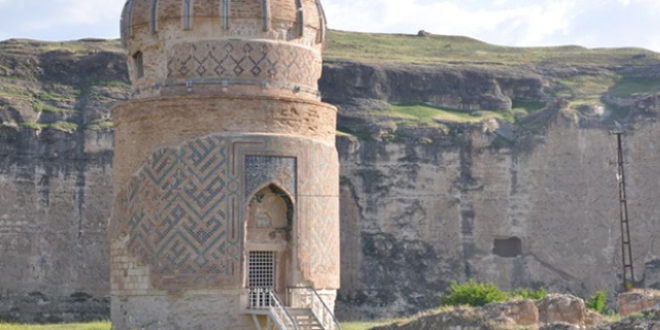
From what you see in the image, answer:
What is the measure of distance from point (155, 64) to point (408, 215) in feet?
75.9

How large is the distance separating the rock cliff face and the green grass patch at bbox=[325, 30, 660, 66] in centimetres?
353

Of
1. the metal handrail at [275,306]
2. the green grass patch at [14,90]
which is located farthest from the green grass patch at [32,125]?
the metal handrail at [275,306]

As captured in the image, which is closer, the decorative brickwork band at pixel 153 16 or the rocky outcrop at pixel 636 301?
the rocky outcrop at pixel 636 301

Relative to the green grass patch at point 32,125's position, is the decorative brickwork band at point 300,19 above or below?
below

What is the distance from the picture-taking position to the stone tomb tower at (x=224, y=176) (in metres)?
18.4

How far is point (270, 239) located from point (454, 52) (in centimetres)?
3501

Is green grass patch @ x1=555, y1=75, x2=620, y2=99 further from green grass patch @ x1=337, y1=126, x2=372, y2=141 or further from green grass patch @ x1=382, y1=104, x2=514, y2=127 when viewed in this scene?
green grass patch @ x1=337, y1=126, x2=372, y2=141

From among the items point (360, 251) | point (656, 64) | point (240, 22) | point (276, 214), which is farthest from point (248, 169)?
point (656, 64)

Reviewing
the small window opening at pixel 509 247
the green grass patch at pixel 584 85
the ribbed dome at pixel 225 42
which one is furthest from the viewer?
the green grass patch at pixel 584 85

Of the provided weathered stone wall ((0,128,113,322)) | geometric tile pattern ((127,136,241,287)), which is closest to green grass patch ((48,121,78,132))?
weathered stone wall ((0,128,113,322))

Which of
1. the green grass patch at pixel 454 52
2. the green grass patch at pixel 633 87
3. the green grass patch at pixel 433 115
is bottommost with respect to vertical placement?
the green grass patch at pixel 433 115

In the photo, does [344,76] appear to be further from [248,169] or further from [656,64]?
[248,169]

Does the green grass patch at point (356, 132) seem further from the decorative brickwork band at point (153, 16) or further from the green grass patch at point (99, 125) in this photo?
the decorative brickwork band at point (153, 16)

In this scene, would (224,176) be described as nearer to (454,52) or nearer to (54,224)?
(54,224)
